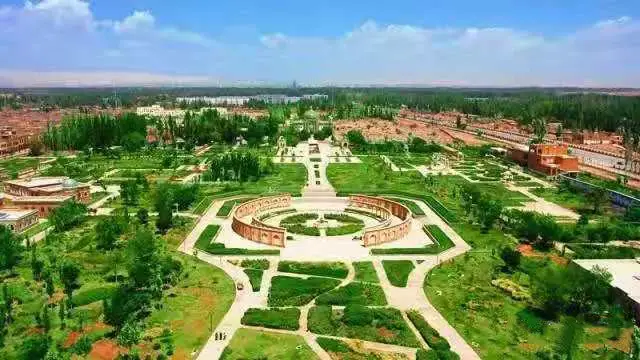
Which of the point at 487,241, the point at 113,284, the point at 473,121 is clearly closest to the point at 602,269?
the point at 487,241

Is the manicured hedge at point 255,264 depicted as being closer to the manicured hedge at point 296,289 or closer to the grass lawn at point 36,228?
the manicured hedge at point 296,289

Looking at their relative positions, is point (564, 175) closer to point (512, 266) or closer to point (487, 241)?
point (487, 241)

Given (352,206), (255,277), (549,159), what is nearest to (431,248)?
(255,277)

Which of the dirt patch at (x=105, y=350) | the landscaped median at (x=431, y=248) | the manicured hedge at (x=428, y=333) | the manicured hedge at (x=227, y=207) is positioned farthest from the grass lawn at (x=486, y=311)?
the manicured hedge at (x=227, y=207)

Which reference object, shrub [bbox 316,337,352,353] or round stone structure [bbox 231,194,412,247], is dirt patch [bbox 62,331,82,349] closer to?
shrub [bbox 316,337,352,353]

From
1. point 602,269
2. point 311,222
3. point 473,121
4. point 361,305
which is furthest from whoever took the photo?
point 473,121

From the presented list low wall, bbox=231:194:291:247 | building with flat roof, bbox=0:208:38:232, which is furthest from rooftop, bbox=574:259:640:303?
building with flat roof, bbox=0:208:38:232
